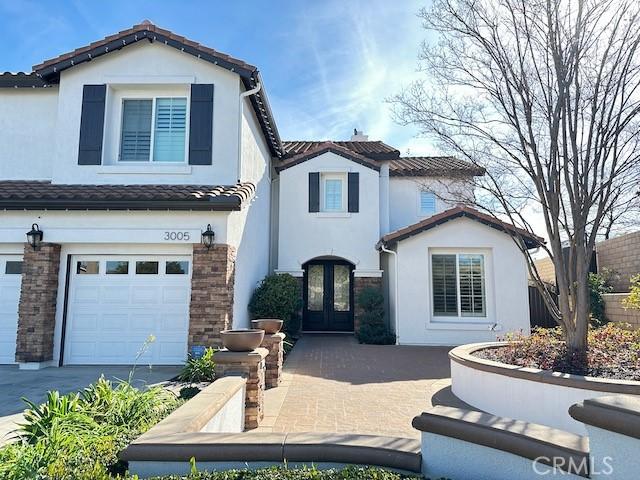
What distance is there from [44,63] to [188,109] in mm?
3834

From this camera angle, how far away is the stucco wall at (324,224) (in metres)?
15.9

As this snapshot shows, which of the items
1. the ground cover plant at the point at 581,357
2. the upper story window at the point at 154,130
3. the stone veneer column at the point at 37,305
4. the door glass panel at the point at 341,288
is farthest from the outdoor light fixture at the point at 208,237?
the door glass panel at the point at 341,288

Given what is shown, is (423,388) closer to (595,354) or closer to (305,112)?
(595,354)

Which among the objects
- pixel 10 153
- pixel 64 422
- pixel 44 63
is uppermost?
pixel 44 63

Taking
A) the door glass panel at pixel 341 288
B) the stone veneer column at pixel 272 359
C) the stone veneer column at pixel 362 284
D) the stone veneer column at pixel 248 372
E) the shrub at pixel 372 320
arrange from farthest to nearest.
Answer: the door glass panel at pixel 341 288 → the stone veneer column at pixel 362 284 → the shrub at pixel 372 320 → the stone veneer column at pixel 272 359 → the stone veneer column at pixel 248 372

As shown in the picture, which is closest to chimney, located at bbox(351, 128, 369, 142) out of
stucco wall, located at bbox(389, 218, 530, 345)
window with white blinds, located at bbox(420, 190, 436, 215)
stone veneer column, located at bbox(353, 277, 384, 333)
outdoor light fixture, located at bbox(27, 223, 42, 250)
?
window with white blinds, located at bbox(420, 190, 436, 215)

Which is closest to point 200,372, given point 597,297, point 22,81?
point 22,81

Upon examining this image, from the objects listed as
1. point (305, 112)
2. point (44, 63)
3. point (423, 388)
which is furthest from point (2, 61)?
point (423, 388)

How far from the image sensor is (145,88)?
1080 cm

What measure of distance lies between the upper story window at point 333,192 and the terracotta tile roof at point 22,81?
968 centimetres

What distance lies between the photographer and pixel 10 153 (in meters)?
10.9

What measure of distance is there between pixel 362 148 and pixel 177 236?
10.8 m

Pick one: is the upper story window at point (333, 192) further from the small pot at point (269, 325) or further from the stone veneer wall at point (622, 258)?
the stone veneer wall at point (622, 258)

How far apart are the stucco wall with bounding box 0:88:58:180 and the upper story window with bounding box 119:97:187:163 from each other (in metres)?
2.10
